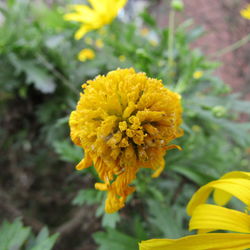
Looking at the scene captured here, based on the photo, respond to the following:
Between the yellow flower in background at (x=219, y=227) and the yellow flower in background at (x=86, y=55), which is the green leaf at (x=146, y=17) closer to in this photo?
the yellow flower in background at (x=86, y=55)

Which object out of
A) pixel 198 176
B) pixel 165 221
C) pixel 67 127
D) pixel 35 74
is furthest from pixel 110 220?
pixel 35 74

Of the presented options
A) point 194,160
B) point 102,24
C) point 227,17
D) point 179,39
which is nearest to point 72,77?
point 102,24

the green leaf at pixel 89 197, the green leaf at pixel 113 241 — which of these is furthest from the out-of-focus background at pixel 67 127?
the green leaf at pixel 113 241

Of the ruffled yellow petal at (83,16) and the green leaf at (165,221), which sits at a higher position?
the ruffled yellow petal at (83,16)

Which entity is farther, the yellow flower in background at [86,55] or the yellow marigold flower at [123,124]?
the yellow flower in background at [86,55]

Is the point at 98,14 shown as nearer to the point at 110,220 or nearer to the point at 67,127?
the point at 67,127

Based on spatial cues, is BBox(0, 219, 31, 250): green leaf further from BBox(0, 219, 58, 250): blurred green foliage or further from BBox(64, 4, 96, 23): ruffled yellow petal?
BBox(64, 4, 96, 23): ruffled yellow petal
